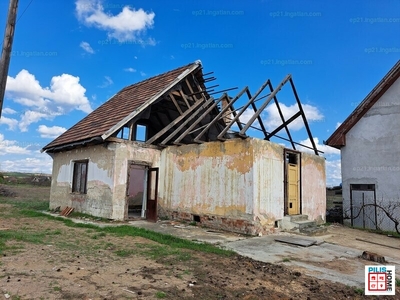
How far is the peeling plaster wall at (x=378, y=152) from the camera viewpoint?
39.2 feet

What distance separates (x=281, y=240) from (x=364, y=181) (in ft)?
22.6

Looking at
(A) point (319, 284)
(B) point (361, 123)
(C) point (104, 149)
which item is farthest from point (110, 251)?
(B) point (361, 123)

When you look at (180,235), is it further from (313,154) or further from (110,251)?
(313,154)

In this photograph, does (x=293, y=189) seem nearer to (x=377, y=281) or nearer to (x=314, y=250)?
(x=314, y=250)

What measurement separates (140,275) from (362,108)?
489 inches

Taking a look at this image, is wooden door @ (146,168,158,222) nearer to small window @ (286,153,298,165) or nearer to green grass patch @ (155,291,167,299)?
small window @ (286,153,298,165)

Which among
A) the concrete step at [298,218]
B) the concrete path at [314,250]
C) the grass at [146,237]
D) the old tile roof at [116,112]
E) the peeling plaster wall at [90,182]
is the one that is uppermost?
A: the old tile roof at [116,112]

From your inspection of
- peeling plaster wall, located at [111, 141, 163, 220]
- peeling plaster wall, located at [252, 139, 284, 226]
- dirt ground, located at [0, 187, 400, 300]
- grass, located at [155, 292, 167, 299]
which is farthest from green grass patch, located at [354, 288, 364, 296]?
peeling plaster wall, located at [111, 141, 163, 220]

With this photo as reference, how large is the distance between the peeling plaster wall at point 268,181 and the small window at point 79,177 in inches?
285

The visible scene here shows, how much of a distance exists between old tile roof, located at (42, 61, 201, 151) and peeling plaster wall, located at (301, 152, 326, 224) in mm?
6550

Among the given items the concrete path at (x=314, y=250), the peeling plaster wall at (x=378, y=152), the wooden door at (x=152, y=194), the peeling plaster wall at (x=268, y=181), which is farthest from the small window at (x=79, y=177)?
the peeling plaster wall at (x=378, y=152)

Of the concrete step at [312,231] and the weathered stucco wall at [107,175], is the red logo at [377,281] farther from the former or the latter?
the weathered stucco wall at [107,175]

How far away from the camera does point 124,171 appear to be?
1086 cm

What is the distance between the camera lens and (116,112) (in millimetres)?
12586
